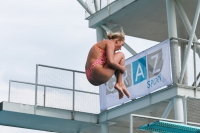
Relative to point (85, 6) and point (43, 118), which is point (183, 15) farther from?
point (43, 118)

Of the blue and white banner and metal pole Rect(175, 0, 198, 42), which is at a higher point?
metal pole Rect(175, 0, 198, 42)

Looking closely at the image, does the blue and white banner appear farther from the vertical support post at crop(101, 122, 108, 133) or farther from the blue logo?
the vertical support post at crop(101, 122, 108, 133)

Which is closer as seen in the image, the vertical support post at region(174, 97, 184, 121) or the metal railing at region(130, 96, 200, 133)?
the metal railing at region(130, 96, 200, 133)

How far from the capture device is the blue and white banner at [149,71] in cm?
2681

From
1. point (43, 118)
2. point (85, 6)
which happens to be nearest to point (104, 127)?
point (43, 118)

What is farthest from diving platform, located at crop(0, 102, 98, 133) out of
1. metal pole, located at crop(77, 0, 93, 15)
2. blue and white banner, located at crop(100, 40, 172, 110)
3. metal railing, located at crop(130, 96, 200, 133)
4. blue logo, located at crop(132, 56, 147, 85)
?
metal railing, located at crop(130, 96, 200, 133)

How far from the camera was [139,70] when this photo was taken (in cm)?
2806

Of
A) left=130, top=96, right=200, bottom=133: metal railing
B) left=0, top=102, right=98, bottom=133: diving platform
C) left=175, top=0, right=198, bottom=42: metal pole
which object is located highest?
left=175, top=0, right=198, bottom=42: metal pole

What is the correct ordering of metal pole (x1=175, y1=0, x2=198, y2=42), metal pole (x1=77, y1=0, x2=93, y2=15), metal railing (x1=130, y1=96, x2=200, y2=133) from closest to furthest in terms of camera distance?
1. metal railing (x1=130, y1=96, x2=200, y2=133)
2. metal pole (x1=175, y1=0, x2=198, y2=42)
3. metal pole (x1=77, y1=0, x2=93, y2=15)

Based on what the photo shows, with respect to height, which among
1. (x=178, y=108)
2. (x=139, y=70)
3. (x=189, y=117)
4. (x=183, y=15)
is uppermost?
(x=183, y=15)

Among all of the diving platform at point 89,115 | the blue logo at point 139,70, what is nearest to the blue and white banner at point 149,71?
the blue logo at point 139,70

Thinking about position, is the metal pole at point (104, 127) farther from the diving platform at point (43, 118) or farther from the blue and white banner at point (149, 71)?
the blue and white banner at point (149, 71)

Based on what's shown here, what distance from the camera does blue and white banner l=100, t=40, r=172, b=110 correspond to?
26.8 m

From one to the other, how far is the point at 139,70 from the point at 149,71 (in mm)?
664
